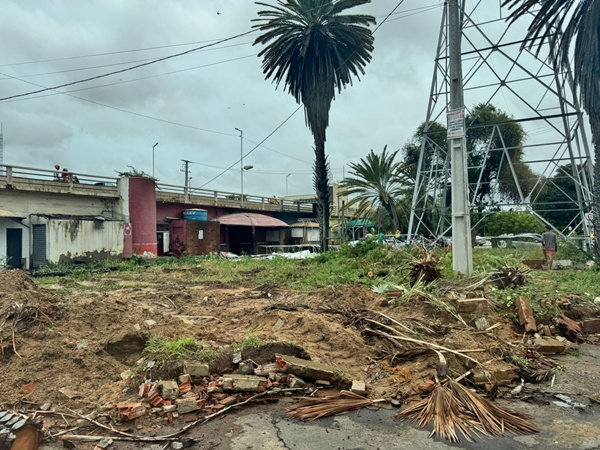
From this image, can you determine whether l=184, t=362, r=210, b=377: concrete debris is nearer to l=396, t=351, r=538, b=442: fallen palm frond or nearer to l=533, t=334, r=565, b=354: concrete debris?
l=396, t=351, r=538, b=442: fallen palm frond

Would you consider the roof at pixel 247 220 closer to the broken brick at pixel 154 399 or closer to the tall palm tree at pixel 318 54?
the tall palm tree at pixel 318 54

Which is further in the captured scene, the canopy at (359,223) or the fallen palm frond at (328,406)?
the canopy at (359,223)

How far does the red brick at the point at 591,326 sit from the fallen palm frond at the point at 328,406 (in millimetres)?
4458

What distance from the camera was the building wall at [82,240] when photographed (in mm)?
18344

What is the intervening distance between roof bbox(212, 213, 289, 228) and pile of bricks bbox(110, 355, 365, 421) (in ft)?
77.9

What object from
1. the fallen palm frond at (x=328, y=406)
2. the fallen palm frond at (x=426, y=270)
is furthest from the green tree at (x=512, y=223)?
the fallen palm frond at (x=328, y=406)

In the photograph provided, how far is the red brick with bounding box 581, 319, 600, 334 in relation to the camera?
6508 mm

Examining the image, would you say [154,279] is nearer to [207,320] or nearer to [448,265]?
[207,320]

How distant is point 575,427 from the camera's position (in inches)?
142

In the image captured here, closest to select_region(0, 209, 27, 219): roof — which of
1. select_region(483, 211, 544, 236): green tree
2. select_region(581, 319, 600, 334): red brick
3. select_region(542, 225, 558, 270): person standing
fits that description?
select_region(581, 319, 600, 334): red brick

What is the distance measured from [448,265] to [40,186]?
18565 mm

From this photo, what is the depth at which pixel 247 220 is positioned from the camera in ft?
96.9

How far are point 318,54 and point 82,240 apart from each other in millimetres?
14410

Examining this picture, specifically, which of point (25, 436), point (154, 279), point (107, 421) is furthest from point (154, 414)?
point (154, 279)
